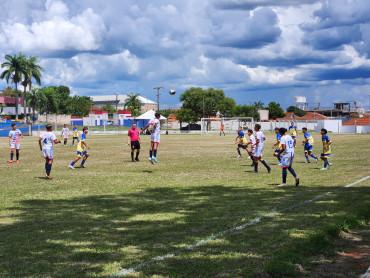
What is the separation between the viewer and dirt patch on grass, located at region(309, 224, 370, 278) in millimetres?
5398

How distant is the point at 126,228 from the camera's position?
7797mm

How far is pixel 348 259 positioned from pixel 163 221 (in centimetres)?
360

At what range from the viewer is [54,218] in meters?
8.80

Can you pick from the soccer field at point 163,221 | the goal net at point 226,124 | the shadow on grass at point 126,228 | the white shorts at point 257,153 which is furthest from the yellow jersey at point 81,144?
the goal net at point 226,124

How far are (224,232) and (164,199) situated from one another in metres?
3.77

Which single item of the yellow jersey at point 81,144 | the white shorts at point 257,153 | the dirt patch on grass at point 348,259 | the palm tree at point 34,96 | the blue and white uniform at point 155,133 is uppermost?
the palm tree at point 34,96

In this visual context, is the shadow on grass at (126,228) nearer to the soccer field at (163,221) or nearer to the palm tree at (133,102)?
the soccer field at (163,221)

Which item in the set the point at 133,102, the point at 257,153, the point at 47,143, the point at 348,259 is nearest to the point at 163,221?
the point at 348,259

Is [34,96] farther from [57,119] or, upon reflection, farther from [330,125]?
[330,125]

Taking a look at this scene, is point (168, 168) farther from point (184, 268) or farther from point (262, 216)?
point (184, 268)

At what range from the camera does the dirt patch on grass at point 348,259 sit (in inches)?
213

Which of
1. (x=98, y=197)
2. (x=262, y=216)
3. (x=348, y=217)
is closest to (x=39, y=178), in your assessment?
(x=98, y=197)

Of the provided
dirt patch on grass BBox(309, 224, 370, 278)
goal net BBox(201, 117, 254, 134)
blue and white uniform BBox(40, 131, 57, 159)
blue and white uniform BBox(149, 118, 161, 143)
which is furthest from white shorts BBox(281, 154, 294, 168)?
goal net BBox(201, 117, 254, 134)

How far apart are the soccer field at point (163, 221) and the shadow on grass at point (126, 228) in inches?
0.6
